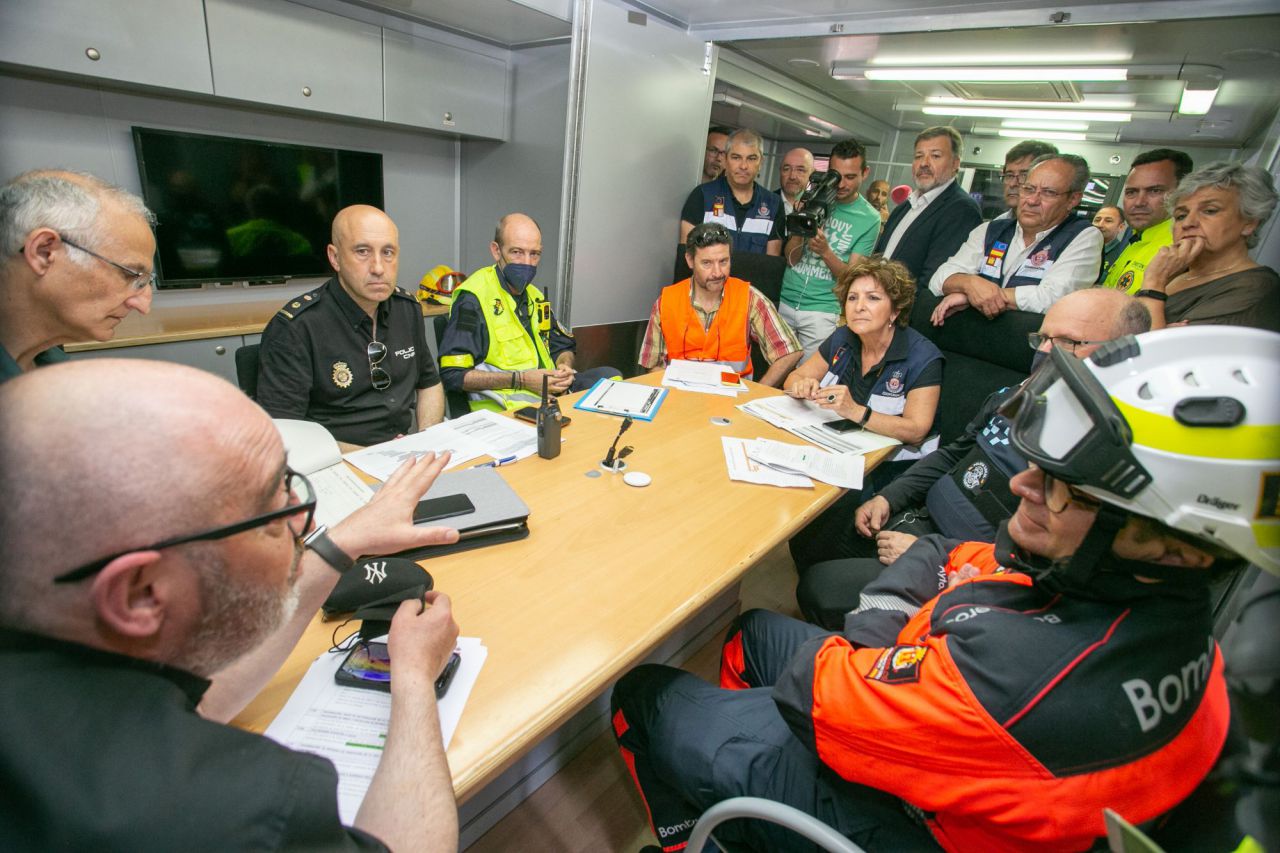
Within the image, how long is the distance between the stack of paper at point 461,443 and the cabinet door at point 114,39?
2.29 meters

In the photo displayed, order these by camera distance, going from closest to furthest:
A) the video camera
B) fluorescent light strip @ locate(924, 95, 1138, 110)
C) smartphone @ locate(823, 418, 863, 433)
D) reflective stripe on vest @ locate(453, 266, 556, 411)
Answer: smartphone @ locate(823, 418, 863, 433) < reflective stripe on vest @ locate(453, 266, 556, 411) < the video camera < fluorescent light strip @ locate(924, 95, 1138, 110)

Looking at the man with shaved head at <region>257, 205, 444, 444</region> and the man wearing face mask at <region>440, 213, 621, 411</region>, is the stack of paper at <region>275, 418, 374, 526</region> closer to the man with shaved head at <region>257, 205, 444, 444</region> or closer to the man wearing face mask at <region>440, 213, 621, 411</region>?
the man with shaved head at <region>257, 205, 444, 444</region>

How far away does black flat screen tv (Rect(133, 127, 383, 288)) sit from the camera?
2801 mm

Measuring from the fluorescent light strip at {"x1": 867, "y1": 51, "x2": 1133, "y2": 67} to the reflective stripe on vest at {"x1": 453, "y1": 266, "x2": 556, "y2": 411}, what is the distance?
3492mm

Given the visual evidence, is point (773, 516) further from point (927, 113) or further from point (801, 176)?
point (927, 113)

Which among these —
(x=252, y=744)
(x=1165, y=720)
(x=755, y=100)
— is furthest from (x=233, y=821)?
(x=755, y=100)

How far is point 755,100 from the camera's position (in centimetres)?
533

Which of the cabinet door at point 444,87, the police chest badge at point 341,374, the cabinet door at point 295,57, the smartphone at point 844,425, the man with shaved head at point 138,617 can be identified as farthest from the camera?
the cabinet door at point 444,87

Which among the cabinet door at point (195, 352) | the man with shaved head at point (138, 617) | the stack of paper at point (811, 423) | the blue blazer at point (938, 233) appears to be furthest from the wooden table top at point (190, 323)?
the blue blazer at point (938, 233)

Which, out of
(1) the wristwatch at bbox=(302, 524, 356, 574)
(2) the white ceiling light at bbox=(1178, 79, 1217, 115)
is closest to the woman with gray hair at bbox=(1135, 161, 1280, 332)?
(1) the wristwatch at bbox=(302, 524, 356, 574)

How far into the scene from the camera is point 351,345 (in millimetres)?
2059

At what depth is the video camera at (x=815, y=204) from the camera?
3154 millimetres

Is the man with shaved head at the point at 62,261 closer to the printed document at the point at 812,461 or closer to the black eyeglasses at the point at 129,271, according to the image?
the black eyeglasses at the point at 129,271

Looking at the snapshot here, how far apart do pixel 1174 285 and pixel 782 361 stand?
1.51m
